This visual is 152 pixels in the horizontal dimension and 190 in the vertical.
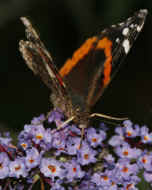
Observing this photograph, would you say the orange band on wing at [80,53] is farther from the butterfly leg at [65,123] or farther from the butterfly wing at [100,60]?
the butterfly leg at [65,123]

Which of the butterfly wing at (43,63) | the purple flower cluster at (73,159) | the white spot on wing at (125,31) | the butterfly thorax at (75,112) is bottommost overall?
the purple flower cluster at (73,159)

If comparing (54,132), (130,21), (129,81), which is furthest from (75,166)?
(129,81)

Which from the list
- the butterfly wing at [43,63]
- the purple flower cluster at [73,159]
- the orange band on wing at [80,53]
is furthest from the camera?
the orange band on wing at [80,53]

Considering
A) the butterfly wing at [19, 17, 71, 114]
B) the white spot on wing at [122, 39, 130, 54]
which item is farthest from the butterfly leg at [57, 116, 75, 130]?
the white spot on wing at [122, 39, 130, 54]

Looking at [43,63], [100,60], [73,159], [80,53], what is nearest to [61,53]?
[80,53]

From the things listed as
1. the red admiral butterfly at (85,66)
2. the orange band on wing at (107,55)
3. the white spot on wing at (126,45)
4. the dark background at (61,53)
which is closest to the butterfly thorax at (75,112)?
the red admiral butterfly at (85,66)

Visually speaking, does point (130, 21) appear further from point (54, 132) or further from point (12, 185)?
point (12, 185)

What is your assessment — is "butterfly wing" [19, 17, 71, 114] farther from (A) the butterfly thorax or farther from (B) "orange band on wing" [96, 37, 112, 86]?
(B) "orange band on wing" [96, 37, 112, 86]
